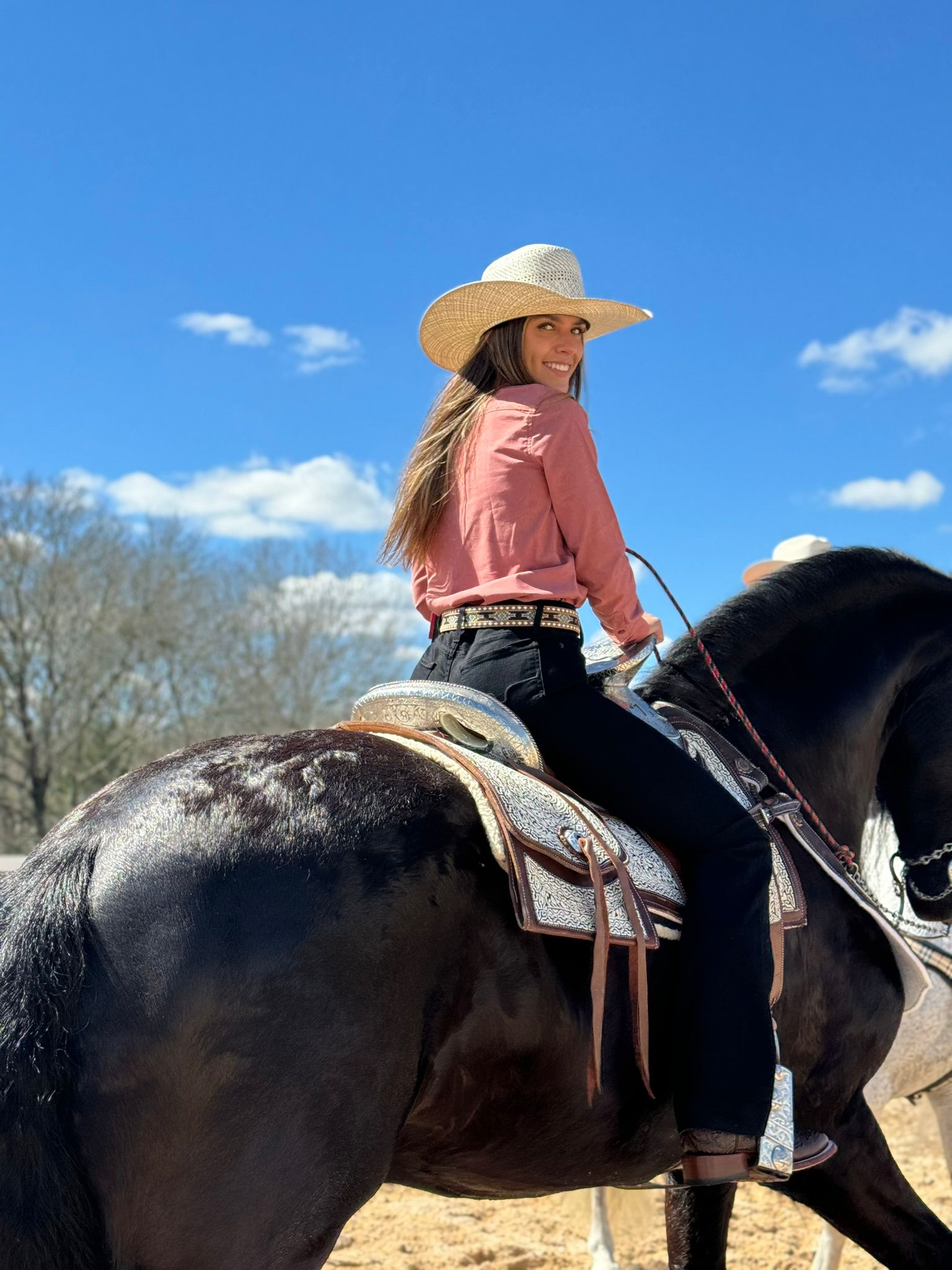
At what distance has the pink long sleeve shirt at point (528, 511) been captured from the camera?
8.89 ft

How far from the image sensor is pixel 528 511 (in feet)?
8.95

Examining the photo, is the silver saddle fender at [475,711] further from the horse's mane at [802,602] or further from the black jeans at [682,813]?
the horse's mane at [802,602]

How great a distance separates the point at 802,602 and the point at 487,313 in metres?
1.43

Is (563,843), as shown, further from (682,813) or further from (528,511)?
(528,511)

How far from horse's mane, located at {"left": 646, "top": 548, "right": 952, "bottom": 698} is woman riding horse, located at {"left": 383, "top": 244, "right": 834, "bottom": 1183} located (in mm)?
629

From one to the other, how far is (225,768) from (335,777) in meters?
0.22

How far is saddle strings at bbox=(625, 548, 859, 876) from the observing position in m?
3.24

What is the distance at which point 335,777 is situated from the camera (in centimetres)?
226

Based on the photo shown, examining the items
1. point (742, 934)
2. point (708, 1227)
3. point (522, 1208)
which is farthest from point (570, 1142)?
point (522, 1208)

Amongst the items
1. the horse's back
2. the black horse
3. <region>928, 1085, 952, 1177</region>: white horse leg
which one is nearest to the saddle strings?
the black horse

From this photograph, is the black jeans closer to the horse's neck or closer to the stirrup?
the stirrup

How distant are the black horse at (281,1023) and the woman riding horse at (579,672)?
14cm

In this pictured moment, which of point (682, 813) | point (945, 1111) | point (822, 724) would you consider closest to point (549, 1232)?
point (945, 1111)

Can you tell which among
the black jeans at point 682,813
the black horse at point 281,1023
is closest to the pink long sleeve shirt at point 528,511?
the black jeans at point 682,813
